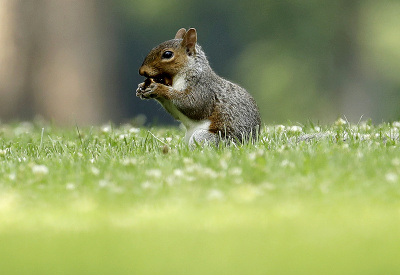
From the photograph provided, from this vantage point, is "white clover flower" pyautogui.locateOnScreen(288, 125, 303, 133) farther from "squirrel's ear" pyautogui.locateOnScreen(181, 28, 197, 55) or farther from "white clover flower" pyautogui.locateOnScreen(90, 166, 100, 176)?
"white clover flower" pyautogui.locateOnScreen(90, 166, 100, 176)

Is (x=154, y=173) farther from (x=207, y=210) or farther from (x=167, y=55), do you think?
(x=167, y=55)

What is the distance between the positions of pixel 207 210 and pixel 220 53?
31624mm

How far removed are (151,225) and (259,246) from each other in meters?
0.78

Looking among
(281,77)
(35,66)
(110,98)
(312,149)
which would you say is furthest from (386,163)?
(281,77)

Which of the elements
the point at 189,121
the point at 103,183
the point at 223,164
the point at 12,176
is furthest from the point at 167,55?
the point at 103,183

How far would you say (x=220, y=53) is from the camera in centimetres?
3691

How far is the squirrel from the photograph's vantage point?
27.1 feet

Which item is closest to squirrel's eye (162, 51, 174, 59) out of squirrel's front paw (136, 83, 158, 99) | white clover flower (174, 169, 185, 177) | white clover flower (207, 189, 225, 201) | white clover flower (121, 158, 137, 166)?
squirrel's front paw (136, 83, 158, 99)

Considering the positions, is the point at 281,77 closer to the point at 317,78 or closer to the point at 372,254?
the point at 317,78

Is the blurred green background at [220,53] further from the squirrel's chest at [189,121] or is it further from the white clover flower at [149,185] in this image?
the white clover flower at [149,185]

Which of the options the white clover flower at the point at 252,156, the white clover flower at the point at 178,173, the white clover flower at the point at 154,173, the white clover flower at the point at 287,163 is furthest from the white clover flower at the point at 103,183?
the white clover flower at the point at 287,163

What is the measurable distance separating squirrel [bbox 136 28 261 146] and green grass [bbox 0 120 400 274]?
411mm

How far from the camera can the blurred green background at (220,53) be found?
21594mm

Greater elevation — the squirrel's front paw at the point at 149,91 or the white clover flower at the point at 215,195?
the squirrel's front paw at the point at 149,91
